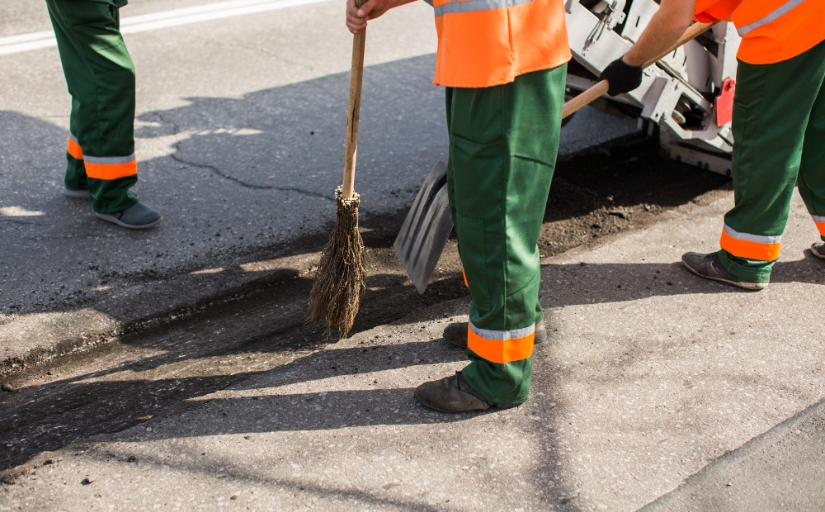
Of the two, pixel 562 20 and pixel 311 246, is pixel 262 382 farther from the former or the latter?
pixel 562 20

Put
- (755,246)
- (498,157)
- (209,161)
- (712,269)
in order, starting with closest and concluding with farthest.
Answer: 1. (498,157)
2. (755,246)
3. (712,269)
4. (209,161)

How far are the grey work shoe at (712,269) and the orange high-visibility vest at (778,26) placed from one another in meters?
0.88

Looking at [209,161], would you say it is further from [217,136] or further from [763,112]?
[763,112]

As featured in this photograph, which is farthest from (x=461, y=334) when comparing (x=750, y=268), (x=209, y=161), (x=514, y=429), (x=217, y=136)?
(x=217, y=136)

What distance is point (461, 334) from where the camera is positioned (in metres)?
3.05

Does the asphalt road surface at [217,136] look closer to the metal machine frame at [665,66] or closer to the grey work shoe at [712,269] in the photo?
the metal machine frame at [665,66]

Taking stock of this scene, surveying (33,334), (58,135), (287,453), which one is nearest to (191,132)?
(58,135)

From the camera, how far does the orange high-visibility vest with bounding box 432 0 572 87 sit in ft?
7.24

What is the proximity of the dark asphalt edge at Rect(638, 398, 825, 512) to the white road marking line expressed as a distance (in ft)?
17.7

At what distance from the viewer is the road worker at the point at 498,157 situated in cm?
223

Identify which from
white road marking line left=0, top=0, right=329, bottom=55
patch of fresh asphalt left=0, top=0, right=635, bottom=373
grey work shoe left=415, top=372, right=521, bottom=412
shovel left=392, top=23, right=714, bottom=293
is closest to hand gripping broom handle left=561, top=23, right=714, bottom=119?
shovel left=392, top=23, right=714, bottom=293

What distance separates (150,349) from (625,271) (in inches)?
81.9

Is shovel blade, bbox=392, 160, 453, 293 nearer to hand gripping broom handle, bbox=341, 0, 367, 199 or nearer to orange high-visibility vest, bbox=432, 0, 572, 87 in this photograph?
hand gripping broom handle, bbox=341, 0, 367, 199

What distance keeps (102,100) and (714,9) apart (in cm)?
265
